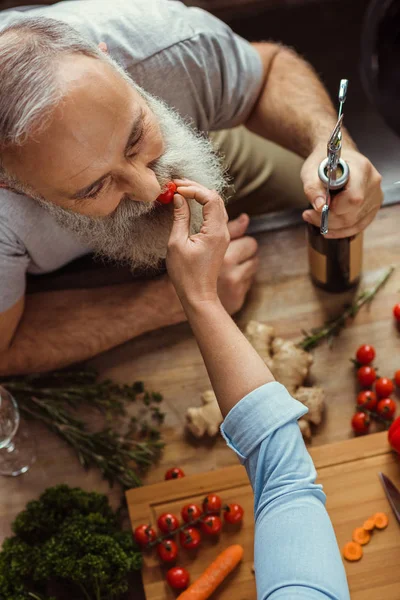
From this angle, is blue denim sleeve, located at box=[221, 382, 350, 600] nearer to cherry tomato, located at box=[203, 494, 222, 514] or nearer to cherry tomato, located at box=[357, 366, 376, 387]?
cherry tomato, located at box=[203, 494, 222, 514]

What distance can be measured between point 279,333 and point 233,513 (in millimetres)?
400

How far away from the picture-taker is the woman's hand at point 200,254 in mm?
1039

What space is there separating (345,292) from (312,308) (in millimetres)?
81

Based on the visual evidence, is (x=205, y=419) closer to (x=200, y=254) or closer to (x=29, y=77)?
(x=200, y=254)

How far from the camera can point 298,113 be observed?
1420 mm

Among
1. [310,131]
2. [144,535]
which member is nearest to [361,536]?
[144,535]

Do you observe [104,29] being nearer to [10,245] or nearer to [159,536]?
[10,245]

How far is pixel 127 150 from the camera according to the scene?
103 cm

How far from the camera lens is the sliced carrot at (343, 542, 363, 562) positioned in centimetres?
117

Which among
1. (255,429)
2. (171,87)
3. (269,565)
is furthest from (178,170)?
(269,565)

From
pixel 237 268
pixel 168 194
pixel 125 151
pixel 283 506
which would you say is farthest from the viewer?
pixel 237 268

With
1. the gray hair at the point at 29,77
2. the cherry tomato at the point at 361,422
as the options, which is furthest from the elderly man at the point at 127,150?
the cherry tomato at the point at 361,422

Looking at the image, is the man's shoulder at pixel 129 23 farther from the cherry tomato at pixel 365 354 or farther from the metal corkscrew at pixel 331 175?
the cherry tomato at pixel 365 354

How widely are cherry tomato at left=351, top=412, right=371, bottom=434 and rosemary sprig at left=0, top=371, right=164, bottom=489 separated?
15.5 inches
